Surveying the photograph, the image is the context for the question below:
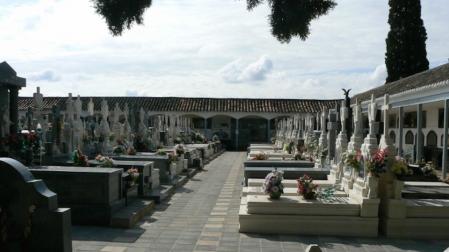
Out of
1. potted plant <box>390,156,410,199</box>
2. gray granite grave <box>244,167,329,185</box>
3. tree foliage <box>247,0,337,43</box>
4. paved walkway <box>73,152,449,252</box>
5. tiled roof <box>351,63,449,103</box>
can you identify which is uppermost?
tiled roof <box>351,63,449,103</box>

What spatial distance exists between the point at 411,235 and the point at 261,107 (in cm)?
3651

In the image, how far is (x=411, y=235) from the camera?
27.6 ft

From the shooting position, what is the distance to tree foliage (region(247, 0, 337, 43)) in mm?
4676

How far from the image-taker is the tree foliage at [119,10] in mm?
4715

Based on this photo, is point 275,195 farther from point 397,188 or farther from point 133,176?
point 133,176

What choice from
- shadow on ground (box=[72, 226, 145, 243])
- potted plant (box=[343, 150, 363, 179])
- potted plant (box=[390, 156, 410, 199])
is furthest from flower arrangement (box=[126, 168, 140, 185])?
potted plant (box=[390, 156, 410, 199])

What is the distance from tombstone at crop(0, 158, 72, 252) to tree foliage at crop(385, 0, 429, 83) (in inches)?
1177

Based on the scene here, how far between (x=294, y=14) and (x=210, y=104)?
40.1 metres

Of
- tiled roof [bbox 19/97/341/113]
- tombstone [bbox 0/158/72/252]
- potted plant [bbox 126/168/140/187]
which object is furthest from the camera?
tiled roof [bbox 19/97/341/113]

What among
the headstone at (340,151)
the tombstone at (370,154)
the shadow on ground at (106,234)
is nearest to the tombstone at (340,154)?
the headstone at (340,151)

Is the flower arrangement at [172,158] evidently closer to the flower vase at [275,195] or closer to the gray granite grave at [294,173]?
the gray granite grave at [294,173]

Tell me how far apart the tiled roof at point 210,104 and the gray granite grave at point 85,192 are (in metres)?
34.4

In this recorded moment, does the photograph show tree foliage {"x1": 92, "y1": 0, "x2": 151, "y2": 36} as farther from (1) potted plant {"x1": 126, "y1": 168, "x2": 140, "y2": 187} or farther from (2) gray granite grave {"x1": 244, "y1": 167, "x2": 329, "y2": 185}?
(2) gray granite grave {"x1": 244, "y1": 167, "x2": 329, "y2": 185}

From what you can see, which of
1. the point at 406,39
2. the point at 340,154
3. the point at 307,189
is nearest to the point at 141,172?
the point at 307,189
